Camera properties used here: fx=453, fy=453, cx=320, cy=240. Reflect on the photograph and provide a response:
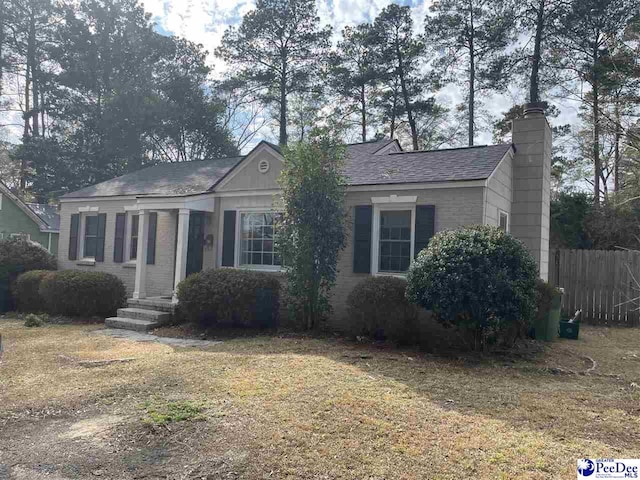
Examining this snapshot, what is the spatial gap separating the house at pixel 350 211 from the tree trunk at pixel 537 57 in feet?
29.8

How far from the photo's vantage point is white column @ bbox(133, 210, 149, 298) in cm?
1201

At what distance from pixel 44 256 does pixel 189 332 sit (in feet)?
22.9

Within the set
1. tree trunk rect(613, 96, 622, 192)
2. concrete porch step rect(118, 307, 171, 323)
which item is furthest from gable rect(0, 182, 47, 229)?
tree trunk rect(613, 96, 622, 192)

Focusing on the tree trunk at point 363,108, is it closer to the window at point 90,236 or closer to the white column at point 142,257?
the window at point 90,236

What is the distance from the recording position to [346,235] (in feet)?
32.7

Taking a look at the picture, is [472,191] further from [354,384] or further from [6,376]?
[6,376]

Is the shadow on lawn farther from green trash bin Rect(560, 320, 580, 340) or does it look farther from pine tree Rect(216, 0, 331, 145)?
pine tree Rect(216, 0, 331, 145)

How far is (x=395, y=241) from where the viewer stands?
9.94 meters

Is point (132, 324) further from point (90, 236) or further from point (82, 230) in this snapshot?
point (82, 230)

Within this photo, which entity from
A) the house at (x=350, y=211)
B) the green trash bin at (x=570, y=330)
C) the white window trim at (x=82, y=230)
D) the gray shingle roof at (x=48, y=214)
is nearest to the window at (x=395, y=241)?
the house at (x=350, y=211)

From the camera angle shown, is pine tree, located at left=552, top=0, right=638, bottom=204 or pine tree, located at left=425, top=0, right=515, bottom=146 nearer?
pine tree, located at left=552, top=0, right=638, bottom=204

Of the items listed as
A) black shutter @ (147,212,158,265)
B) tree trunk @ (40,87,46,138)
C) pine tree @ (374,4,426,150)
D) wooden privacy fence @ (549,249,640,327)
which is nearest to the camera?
wooden privacy fence @ (549,249,640,327)

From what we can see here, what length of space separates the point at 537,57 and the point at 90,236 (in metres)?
19.0

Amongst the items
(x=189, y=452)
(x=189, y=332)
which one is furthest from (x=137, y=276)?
(x=189, y=452)
